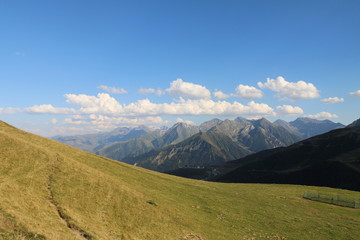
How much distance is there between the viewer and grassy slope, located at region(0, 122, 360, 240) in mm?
22641

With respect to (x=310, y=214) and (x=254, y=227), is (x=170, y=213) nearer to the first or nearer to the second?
(x=254, y=227)

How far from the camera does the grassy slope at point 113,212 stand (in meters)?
22.6

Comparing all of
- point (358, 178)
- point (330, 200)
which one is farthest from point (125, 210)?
point (358, 178)

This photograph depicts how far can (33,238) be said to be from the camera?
17.3 meters

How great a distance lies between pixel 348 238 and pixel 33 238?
4057cm

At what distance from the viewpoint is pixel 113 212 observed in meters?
28.9

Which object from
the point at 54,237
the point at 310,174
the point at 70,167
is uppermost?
the point at 70,167

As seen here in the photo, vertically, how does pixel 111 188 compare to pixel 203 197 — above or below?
above

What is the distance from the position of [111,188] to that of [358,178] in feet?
525

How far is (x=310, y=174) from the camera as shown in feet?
552

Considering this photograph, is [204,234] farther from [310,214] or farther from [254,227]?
[310,214]

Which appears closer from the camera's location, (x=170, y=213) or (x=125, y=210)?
(x=125, y=210)

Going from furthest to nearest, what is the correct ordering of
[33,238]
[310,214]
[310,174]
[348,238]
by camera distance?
1. [310,174]
2. [310,214]
3. [348,238]
4. [33,238]

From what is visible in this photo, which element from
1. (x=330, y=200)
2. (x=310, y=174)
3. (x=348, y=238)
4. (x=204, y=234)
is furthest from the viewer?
(x=310, y=174)
